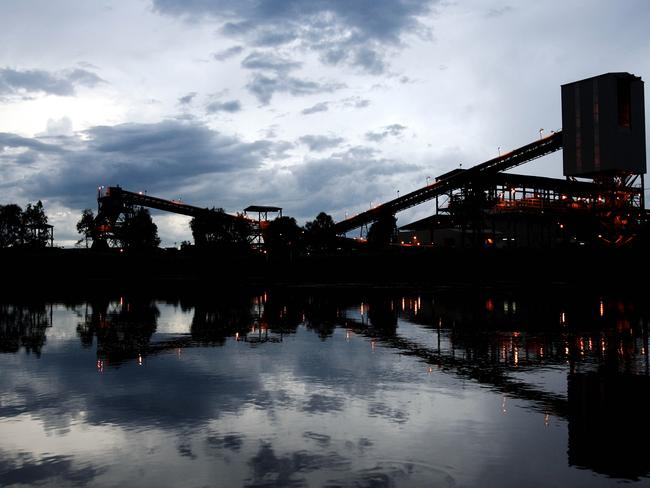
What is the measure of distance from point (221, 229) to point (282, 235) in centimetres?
1199

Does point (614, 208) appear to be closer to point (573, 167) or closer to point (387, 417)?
point (573, 167)

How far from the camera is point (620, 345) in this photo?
22.2 m

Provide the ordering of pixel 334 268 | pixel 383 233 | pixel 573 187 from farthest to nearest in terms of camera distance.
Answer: pixel 383 233 → pixel 573 187 → pixel 334 268

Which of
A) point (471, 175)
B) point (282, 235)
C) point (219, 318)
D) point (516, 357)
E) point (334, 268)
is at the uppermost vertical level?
point (471, 175)

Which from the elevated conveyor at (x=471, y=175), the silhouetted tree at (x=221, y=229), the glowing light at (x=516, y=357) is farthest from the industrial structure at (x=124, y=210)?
the glowing light at (x=516, y=357)

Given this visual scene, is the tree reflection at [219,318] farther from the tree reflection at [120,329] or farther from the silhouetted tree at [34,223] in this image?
the silhouetted tree at [34,223]

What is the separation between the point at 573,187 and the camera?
349 ft

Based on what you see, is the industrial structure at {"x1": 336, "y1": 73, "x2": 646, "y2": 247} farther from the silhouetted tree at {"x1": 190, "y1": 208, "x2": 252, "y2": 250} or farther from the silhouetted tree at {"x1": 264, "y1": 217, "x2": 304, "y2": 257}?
the silhouetted tree at {"x1": 190, "y1": 208, "x2": 252, "y2": 250}

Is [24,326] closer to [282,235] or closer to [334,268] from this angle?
[334,268]

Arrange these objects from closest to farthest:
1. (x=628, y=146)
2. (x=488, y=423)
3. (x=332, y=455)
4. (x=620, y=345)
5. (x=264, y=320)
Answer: (x=332, y=455), (x=488, y=423), (x=620, y=345), (x=264, y=320), (x=628, y=146)

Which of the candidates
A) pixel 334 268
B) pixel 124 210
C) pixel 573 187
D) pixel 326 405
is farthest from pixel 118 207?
pixel 326 405

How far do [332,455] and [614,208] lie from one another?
94.7 meters

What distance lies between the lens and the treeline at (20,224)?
133 m

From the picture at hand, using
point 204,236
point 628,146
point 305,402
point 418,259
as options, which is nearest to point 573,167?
point 628,146
